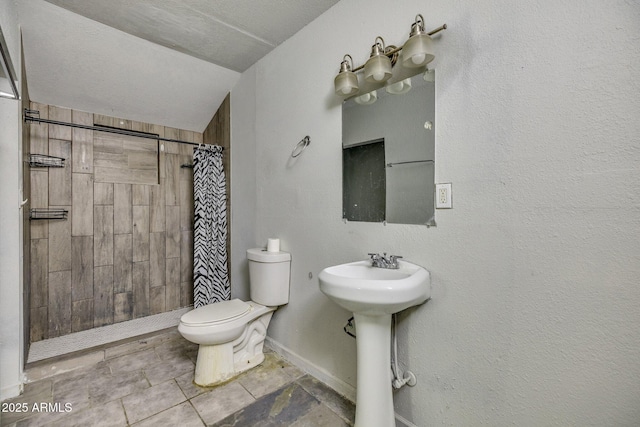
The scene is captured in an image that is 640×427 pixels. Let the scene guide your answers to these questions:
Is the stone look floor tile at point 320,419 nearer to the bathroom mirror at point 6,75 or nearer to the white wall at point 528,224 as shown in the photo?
the white wall at point 528,224

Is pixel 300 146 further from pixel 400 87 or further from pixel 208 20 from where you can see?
pixel 208 20

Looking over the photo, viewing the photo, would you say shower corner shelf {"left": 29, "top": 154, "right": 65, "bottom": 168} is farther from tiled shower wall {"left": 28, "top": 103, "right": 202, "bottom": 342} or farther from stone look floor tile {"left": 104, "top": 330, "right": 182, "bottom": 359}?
stone look floor tile {"left": 104, "top": 330, "right": 182, "bottom": 359}

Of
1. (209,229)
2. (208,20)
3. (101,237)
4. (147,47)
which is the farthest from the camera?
(209,229)

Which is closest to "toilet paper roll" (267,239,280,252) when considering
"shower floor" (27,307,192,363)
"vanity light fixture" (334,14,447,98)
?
"vanity light fixture" (334,14,447,98)

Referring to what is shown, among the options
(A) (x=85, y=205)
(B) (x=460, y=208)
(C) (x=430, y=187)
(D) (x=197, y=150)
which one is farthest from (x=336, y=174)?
(A) (x=85, y=205)

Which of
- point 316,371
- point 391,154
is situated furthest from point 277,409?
Answer: point 391,154

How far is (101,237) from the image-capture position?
7.78 ft

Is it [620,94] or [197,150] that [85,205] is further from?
[620,94]

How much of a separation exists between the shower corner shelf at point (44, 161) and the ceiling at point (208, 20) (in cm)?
105

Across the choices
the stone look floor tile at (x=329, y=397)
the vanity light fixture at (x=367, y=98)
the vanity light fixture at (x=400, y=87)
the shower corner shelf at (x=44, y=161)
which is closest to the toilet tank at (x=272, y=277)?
the stone look floor tile at (x=329, y=397)

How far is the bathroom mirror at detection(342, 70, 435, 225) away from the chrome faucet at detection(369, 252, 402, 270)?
7.2 inches

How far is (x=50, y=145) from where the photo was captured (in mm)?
2164

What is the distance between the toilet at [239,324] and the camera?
1654mm

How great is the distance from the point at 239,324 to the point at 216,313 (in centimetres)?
17
